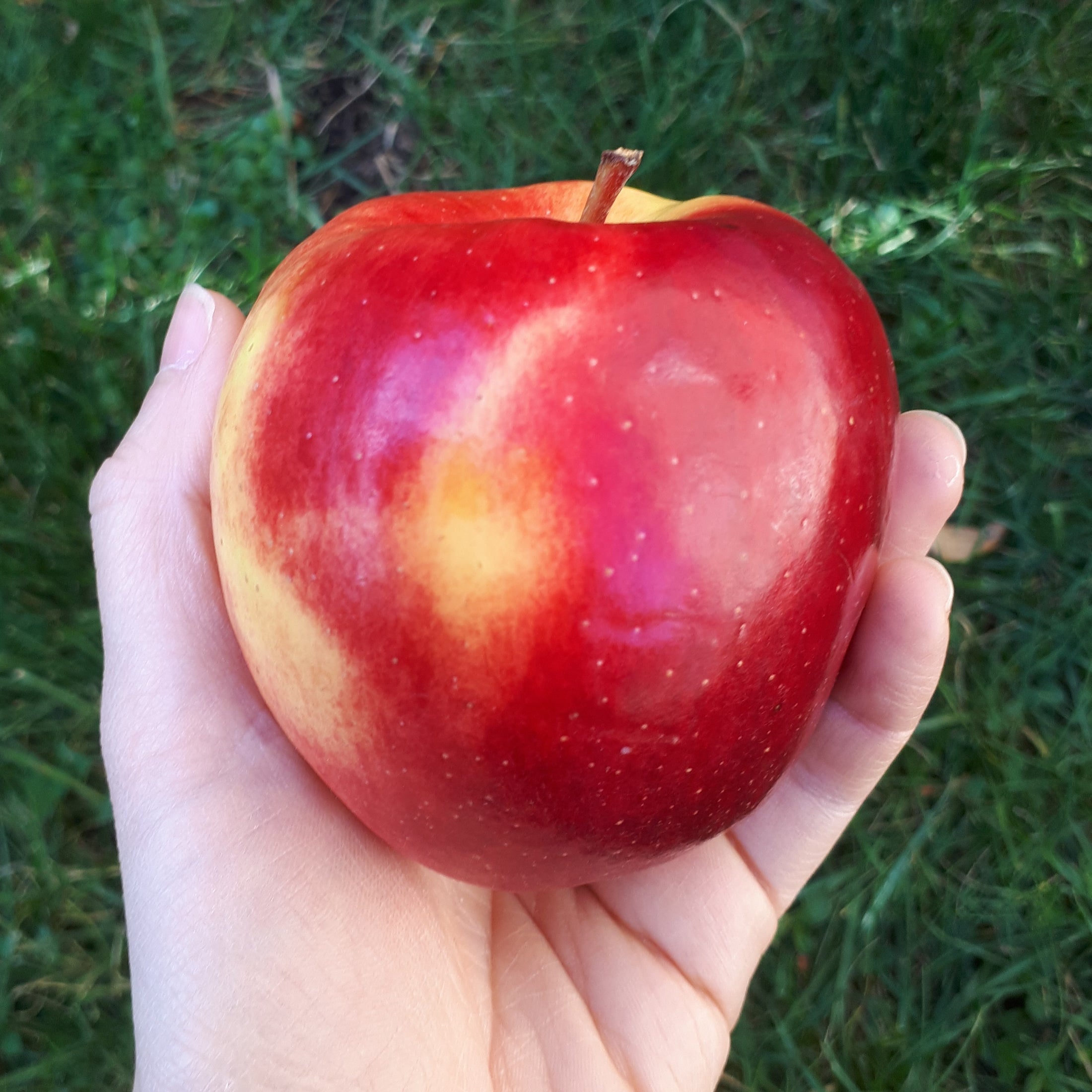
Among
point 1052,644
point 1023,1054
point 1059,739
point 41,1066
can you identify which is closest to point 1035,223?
point 1052,644

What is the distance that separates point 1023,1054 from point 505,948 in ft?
3.68

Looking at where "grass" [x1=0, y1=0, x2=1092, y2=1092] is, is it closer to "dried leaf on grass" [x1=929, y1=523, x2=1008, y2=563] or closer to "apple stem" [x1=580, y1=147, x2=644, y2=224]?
"dried leaf on grass" [x1=929, y1=523, x2=1008, y2=563]

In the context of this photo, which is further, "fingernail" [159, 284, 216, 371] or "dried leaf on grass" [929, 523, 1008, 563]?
"dried leaf on grass" [929, 523, 1008, 563]

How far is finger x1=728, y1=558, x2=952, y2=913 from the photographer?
60.2 inches

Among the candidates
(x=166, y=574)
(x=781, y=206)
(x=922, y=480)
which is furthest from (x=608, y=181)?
(x=781, y=206)

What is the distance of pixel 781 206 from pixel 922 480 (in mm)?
1012

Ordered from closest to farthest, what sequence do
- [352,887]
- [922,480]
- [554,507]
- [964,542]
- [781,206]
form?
[554,507]
[352,887]
[922,480]
[964,542]
[781,206]

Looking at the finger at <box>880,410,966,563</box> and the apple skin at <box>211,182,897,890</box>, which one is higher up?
the apple skin at <box>211,182,897,890</box>

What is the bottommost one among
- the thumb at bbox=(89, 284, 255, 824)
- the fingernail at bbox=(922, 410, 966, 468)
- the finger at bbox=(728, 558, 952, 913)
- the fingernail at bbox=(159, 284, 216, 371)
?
the finger at bbox=(728, 558, 952, 913)

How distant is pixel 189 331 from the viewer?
5.57ft

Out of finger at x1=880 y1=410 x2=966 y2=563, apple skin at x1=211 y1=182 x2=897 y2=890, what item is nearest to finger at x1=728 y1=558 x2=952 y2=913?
finger at x1=880 y1=410 x2=966 y2=563

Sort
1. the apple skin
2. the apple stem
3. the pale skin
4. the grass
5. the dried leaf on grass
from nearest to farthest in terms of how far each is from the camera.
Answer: the apple skin < the apple stem < the pale skin < the grass < the dried leaf on grass

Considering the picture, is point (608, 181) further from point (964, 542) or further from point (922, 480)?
point (964, 542)

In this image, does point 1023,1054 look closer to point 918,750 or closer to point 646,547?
point 918,750
